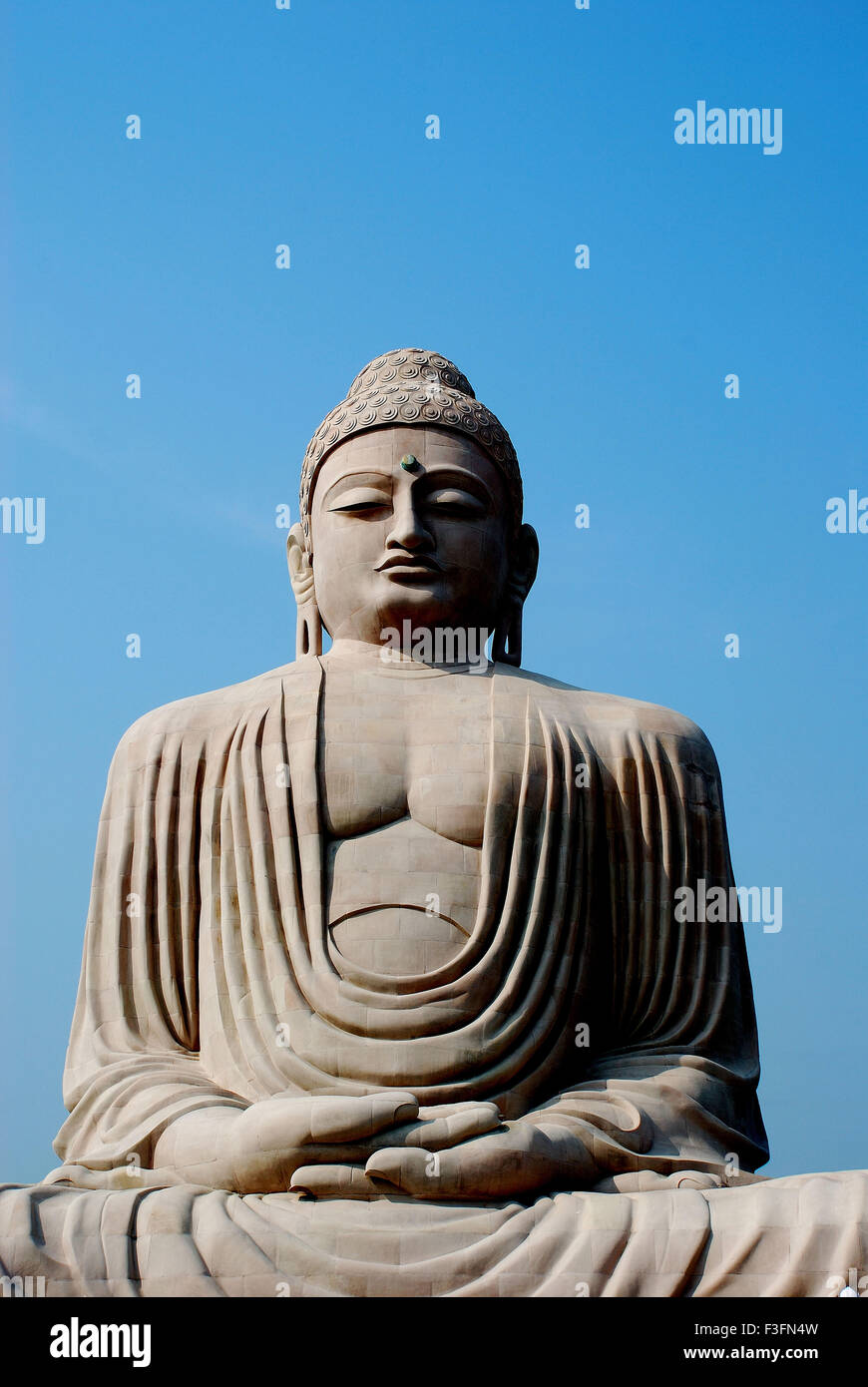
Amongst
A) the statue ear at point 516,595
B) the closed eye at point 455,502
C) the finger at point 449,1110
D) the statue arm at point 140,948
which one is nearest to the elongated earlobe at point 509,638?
the statue ear at point 516,595

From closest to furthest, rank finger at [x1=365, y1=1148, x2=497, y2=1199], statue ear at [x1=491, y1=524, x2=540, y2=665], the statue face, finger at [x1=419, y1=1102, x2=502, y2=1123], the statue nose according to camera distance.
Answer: finger at [x1=365, y1=1148, x2=497, y2=1199]
finger at [x1=419, y1=1102, x2=502, y2=1123]
the statue nose
the statue face
statue ear at [x1=491, y1=524, x2=540, y2=665]

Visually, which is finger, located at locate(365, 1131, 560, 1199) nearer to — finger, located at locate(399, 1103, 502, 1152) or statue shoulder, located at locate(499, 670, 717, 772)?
finger, located at locate(399, 1103, 502, 1152)

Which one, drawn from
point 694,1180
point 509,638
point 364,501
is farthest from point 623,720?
point 694,1180

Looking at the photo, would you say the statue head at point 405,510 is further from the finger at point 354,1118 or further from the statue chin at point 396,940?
the finger at point 354,1118

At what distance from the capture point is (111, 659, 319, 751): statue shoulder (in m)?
13.4

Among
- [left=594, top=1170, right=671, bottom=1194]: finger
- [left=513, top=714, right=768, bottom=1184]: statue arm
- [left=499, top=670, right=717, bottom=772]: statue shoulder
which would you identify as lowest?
[left=594, top=1170, right=671, bottom=1194]: finger

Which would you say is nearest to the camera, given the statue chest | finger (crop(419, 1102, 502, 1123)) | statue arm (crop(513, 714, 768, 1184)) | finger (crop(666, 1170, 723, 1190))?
finger (crop(419, 1102, 502, 1123))

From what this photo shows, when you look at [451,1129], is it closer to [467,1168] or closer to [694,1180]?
[467,1168]

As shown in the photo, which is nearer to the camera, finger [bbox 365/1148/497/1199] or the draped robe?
the draped robe

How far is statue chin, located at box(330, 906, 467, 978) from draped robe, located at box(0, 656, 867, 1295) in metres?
0.12

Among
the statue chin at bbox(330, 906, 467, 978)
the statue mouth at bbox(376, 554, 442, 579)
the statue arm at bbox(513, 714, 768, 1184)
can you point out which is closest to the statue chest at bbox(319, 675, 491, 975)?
the statue chin at bbox(330, 906, 467, 978)

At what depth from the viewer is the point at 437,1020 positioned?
11781 mm

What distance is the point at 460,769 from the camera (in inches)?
504
